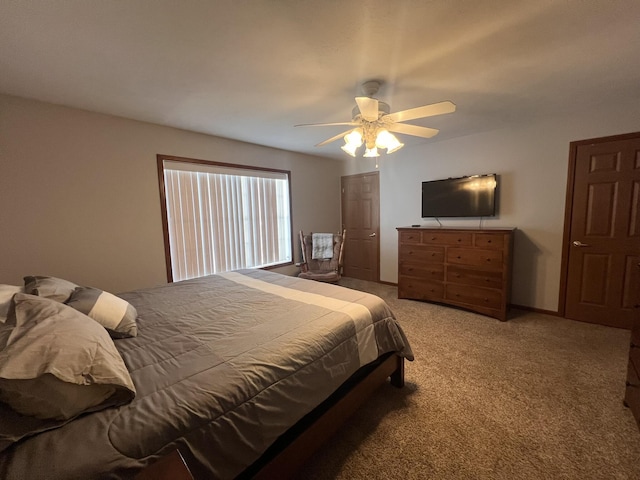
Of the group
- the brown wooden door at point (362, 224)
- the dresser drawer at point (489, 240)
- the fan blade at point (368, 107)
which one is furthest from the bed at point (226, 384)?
the brown wooden door at point (362, 224)

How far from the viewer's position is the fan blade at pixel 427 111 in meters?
1.74

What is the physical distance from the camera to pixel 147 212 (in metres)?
2.92

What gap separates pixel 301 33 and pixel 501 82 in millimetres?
1712

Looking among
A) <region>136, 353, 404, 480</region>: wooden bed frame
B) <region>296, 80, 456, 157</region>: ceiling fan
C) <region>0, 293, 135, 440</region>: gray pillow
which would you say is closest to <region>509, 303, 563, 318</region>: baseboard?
<region>136, 353, 404, 480</region>: wooden bed frame

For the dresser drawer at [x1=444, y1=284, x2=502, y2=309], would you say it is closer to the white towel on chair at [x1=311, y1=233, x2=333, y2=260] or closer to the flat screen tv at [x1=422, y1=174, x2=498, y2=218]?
the flat screen tv at [x1=422, y1=174, x2=498, y2=218]

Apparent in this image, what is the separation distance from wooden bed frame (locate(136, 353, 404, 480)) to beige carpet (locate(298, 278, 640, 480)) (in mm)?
190

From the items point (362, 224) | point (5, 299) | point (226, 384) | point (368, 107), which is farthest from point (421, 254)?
point (5, 299)

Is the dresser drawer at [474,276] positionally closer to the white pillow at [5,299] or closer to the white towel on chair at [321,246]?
the white towel on chair at [321,246]

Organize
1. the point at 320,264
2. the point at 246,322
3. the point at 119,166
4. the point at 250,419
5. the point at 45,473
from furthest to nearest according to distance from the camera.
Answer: the point at 320,264 < the point at 119,166 < the point at 246,322 < the point at 250,419 < the point at 45,473

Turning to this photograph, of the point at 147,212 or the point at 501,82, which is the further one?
the point at 147,212

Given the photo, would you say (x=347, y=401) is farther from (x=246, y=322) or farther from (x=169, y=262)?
(x=169, y=262)

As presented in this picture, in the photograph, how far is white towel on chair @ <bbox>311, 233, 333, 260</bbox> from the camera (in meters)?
4.38

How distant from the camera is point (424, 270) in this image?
3.74m

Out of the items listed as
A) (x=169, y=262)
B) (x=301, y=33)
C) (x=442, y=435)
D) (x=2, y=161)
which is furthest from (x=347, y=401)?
(x=2, y=161)
